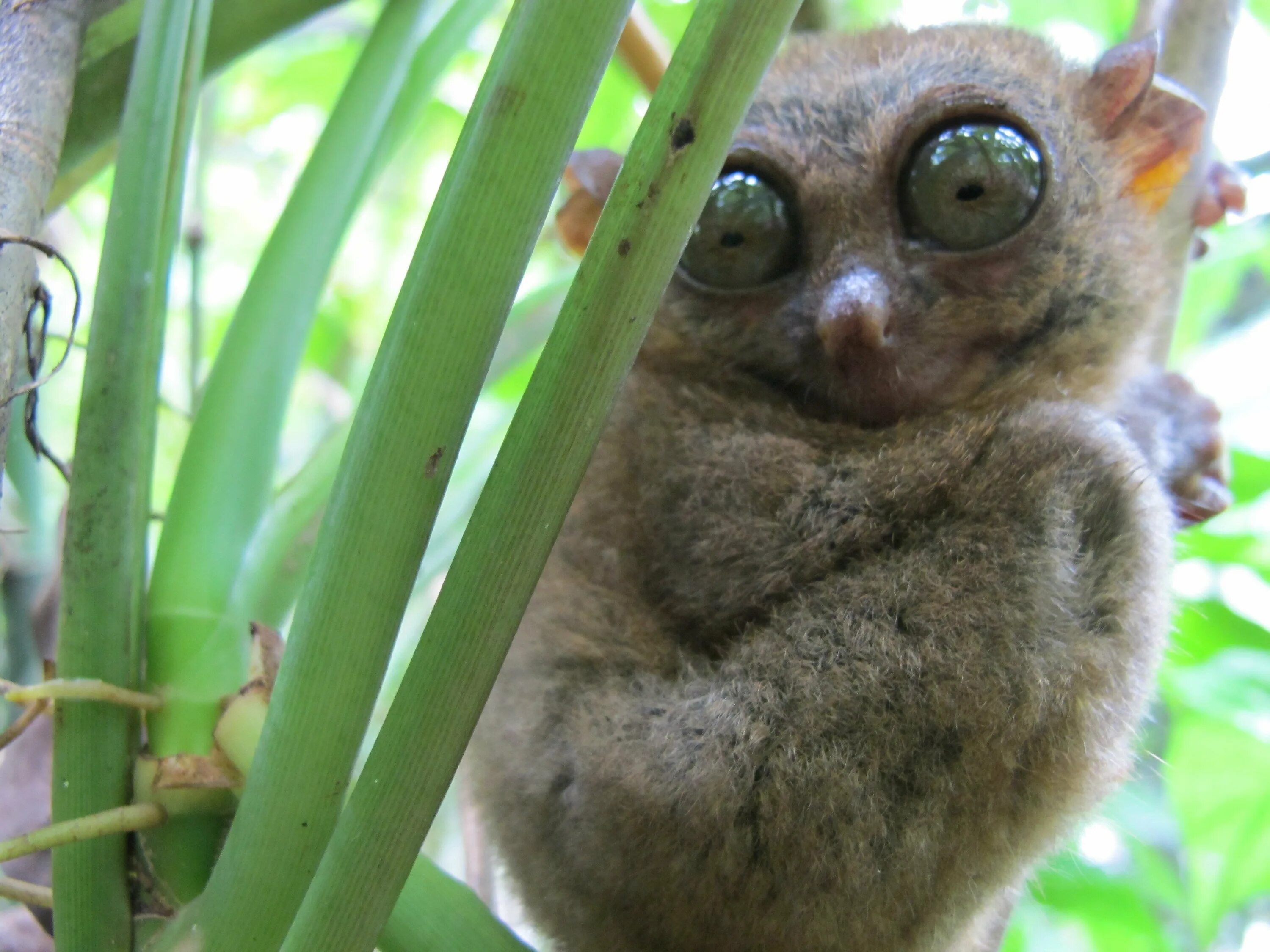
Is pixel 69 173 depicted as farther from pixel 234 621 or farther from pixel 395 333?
pixel 395 333

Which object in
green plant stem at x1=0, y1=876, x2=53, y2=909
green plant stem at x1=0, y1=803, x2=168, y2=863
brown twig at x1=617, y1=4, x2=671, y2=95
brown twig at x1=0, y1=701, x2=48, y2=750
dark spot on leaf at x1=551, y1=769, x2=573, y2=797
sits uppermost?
brown twig at x1=617, y1=4, x2=671, y2=95

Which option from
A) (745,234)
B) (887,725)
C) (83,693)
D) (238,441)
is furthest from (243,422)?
(887,725)

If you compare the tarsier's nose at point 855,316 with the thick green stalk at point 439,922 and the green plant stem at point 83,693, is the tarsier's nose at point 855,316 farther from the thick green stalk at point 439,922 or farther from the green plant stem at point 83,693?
the green plant stem at point 83,693

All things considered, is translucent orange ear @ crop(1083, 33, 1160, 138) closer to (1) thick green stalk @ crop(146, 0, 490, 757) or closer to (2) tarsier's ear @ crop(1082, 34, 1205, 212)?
(2) tarsier's ear @ crop(1082, 34, 1205, 212)

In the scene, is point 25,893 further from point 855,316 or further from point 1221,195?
point 1221,195

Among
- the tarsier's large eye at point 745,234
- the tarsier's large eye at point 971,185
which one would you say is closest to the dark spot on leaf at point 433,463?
the tarsier's large eye at point 745,234

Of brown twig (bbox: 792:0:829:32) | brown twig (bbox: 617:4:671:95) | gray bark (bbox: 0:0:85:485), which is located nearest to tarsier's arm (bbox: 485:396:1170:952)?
gray bark (bbox: 0:0:85:485)
